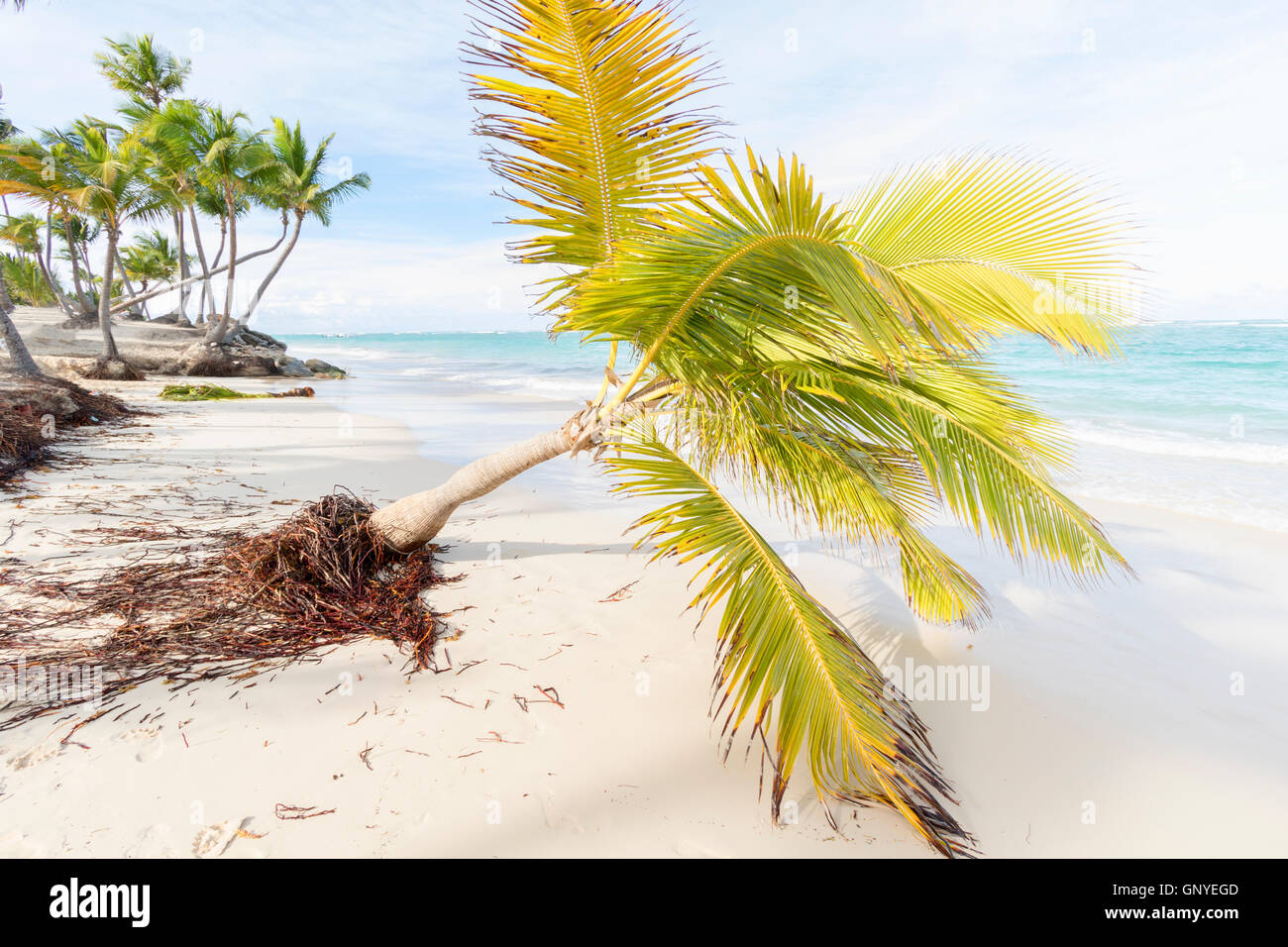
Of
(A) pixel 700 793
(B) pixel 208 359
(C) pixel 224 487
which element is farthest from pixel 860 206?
(B) pixel 208 359

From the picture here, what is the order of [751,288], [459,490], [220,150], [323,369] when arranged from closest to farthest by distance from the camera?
[751,288]
[459,490]
[220,150]
[323,369]

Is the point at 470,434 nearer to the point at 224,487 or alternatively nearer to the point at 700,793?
the point at 224,487

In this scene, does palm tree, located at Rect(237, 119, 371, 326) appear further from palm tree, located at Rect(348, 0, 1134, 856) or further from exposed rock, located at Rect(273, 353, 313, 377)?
palm tree, located at Rect(348, 0, 1134, 856)

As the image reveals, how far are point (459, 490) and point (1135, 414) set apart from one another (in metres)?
16.0

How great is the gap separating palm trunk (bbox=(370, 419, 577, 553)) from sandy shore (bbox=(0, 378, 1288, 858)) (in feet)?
1.53

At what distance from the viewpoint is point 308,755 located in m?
2.42

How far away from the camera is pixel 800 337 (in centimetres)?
284

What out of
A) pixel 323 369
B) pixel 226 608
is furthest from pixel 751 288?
pixel 323 369

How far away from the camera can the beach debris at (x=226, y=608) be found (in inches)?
114

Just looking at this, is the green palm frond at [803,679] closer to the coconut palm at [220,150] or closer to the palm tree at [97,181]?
the palm tree at [97,181]

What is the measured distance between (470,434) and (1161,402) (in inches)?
666

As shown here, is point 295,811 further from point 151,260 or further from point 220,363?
point 151,260

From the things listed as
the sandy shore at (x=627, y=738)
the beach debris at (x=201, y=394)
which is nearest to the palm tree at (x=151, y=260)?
the beach debris at (x=201, y=394)

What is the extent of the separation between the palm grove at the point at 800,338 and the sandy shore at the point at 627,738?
0.39 meters
